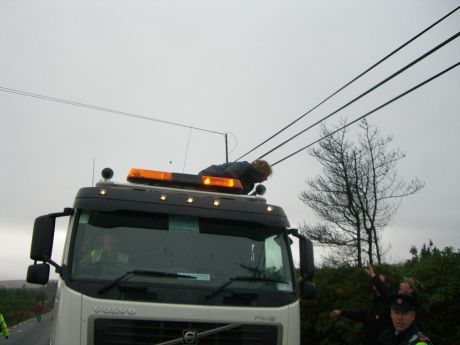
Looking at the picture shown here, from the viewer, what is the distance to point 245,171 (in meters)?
6.52

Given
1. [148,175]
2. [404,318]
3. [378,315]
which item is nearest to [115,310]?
[148,175]

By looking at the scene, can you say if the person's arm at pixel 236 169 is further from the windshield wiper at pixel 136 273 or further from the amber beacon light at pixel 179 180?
the windshield wiper at pixel 136 273

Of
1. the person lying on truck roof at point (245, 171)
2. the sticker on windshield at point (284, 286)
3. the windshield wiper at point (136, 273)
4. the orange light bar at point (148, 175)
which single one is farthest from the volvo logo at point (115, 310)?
the person lying on truck roof at point (245, 171)

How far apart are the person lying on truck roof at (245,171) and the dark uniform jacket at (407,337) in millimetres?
2583

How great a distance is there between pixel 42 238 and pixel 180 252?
1205 millimetres

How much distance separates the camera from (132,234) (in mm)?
4621

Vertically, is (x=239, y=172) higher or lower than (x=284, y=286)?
higher

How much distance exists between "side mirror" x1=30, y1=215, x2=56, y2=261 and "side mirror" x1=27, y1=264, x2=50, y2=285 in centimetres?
18

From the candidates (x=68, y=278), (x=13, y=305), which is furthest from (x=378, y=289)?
(x=13, y=305)

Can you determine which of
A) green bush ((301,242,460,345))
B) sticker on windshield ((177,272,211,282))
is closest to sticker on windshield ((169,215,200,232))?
sticker on windshield ((177,272,211,282))

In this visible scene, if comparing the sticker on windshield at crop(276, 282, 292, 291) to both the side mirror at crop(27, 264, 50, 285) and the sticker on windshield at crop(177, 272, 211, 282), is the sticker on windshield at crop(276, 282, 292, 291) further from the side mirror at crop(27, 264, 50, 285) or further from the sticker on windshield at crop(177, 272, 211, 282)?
the side mirror at crop(27, 264, 50, 285)

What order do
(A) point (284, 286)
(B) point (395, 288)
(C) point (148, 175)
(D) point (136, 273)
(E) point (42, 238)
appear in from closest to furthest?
(D) point (136, 273) → (E) point (42, 238) → (A) point (284, 286) → (C) point (148, 175) → (B) point (395, 288)

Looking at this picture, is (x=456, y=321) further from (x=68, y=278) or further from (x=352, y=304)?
(x=68, y=278)

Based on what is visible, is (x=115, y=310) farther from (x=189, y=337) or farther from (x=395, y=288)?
(x=395, y=288)
